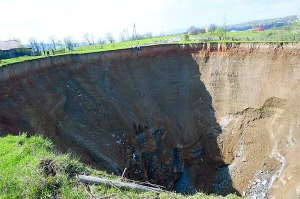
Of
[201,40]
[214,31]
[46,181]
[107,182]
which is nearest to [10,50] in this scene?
[201,40]

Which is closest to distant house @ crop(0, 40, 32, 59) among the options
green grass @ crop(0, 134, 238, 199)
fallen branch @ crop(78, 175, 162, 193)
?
green grass @ crop(0, 134, 238, 199)

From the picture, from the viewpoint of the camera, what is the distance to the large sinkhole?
1775cm

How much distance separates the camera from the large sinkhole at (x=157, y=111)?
699 inches

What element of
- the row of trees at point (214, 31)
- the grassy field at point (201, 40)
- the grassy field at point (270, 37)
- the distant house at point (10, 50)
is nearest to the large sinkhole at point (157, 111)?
the grassy field at point (201, 40)

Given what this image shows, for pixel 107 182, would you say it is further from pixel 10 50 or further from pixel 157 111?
pixel 10 50

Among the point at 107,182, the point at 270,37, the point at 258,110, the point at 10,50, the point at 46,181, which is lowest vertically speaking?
the point at 258,110

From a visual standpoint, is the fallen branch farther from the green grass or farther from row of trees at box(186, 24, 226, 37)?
row of trees at box(186, 24, 226, 37)

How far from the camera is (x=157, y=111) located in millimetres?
25672

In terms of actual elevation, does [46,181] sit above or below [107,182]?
above

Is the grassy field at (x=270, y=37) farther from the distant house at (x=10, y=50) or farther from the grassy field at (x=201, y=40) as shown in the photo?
the distant house at (x=10, y=50)

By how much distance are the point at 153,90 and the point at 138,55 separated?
15.5 ft

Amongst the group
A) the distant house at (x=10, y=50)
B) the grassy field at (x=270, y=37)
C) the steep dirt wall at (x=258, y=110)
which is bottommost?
the steep dirt wall at (x=258, y=110)

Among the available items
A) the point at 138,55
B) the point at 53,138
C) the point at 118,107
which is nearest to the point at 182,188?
the point at 118,107

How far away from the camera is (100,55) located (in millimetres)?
26250
